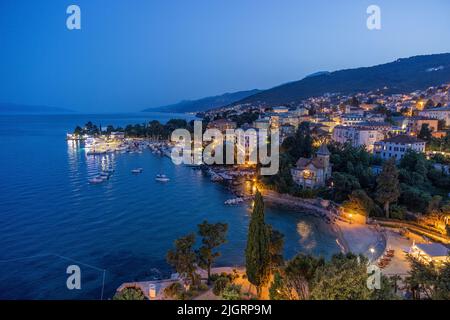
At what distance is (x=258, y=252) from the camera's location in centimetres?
1371

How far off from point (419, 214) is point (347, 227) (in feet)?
17.1

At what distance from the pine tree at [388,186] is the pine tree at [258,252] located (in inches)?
558

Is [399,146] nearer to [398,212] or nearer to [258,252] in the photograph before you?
[398,212]

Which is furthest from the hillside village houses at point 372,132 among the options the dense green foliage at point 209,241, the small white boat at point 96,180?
the small white boat at point 96,180

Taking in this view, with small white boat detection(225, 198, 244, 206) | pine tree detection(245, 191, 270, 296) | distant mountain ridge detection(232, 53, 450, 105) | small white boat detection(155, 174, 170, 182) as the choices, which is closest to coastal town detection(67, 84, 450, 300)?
small white boat detection(225, 198, 244, 206)

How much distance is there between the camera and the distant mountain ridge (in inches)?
4183

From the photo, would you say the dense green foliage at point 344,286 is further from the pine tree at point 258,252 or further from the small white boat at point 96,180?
the small white boat at point 96,180

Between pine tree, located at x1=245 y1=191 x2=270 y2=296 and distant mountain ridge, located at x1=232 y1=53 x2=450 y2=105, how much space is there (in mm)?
104934

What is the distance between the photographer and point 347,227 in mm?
23406

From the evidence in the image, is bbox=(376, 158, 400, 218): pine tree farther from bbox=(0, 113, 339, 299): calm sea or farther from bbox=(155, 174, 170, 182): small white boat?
bbox=(155, 174, 170, 182): small white boat

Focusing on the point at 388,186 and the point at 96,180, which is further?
the point at 96,180

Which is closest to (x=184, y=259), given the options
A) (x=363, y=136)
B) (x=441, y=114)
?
(x=363, y=136)

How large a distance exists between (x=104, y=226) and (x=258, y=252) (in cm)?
1476
